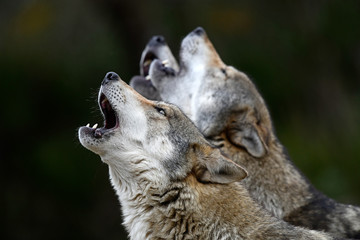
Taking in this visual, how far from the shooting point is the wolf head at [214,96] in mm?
7797

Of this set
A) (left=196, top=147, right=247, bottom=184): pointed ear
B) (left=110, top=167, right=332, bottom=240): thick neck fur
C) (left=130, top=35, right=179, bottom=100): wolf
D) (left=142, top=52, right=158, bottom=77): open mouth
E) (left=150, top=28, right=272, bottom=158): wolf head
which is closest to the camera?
(left=110, top=167, right=332, bottom=240): thick neck fur

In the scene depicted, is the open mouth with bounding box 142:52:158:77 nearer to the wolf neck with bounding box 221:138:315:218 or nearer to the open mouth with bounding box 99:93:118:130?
the wolf neck with bounding box 221:138:315:218

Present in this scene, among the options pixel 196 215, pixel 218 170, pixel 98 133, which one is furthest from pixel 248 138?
pixel 98 133

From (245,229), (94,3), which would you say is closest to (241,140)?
(245,229)

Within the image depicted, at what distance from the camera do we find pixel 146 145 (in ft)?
19.7

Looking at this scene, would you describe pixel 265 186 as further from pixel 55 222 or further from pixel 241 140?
pixel 55 222

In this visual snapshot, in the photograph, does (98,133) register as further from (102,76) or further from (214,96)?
(102,76)

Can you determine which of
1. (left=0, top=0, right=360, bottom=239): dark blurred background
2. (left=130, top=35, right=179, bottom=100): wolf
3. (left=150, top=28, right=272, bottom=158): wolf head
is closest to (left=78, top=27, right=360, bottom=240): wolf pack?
(left=150, top=28, right=272, bottom=158): wolf head

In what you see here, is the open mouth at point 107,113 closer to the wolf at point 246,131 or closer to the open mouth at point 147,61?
the wolf at point 246,131

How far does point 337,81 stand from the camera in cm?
1900

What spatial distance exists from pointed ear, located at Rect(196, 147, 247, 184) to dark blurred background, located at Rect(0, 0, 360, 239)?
30.8 ft

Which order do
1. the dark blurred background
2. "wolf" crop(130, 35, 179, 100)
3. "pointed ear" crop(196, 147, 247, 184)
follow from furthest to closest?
the dark blurred background < "wolf" crop(130, 35, 179, 100) < "pointed ear" crop(196, 147, 247, 184)

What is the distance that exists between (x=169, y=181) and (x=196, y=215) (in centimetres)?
39

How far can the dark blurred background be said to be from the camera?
15844mm
